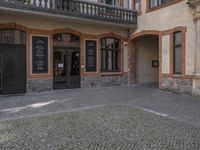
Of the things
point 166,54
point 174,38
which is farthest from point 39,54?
point 174,38

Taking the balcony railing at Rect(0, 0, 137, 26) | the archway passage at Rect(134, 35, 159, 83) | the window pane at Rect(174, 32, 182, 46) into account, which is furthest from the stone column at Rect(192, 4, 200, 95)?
the archway passage at Rect(134, 35, 159, 83)

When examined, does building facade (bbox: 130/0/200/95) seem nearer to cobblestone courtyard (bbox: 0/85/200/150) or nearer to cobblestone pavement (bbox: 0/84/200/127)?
cobblestone pavement (bbox: 0/84/200/127)

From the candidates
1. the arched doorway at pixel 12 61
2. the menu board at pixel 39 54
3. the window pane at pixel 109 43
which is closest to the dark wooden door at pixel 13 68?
the arched doorway at pixel 12 61

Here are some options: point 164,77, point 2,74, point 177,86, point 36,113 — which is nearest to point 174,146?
point 36,113

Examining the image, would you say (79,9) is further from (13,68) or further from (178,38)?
(178,38)

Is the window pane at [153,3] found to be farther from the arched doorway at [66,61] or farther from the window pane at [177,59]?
the arched doorway at [66,61]

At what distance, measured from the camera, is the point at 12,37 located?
10.1 meters

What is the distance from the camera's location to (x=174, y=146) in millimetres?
4086

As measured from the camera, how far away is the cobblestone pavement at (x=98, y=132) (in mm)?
4121

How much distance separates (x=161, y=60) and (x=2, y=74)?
8328 mm

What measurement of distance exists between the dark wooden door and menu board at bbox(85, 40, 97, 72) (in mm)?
3611

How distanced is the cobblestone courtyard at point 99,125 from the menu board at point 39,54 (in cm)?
261

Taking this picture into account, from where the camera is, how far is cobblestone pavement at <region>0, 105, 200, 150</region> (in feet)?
13.5

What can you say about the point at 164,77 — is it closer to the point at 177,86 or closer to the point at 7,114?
the point at 177,86
